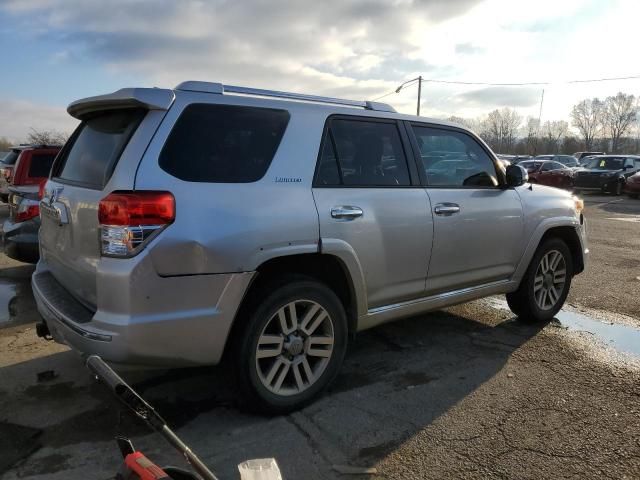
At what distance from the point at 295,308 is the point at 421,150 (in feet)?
5.49

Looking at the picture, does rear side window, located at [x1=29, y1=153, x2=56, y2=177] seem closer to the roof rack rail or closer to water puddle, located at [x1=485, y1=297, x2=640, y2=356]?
the roof rack rail

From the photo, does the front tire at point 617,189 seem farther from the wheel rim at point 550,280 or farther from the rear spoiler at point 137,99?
the rear spoiler at point 137,99

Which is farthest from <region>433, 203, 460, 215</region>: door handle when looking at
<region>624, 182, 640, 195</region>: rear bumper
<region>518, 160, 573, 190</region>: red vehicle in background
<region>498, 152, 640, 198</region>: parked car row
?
<region>518, 160, 573, 190</region>: red vehicle in background

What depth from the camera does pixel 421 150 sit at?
13.4 ft

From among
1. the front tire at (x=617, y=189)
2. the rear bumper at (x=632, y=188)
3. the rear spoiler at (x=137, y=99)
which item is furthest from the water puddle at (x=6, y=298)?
the front tire at (x=617, y=189)

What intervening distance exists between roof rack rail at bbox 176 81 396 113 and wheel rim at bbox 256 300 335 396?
1339 millimetres

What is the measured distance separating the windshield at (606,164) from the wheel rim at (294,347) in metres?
24.0

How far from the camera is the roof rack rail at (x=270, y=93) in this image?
305cm

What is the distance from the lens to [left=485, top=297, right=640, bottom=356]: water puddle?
4637 millimetres

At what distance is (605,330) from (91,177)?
4.70 metres

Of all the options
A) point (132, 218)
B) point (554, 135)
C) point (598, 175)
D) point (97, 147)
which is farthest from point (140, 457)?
point (554, 135)

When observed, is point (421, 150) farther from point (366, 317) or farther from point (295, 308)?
point (295, 308)

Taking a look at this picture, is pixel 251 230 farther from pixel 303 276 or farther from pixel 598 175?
pixel 598 175

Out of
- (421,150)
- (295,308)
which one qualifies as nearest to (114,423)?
(295,308)
